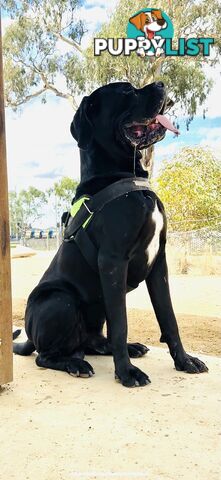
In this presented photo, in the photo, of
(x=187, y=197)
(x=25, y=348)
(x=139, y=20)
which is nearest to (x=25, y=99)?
(x=139, y=20)

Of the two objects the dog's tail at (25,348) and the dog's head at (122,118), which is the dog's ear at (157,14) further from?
the dog's tail at (25,348)

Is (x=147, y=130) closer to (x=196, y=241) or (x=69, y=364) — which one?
(x=69, y=364)

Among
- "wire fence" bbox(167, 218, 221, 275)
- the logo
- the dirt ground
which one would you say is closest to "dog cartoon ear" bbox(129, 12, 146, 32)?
the logo

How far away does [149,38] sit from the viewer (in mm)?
18531

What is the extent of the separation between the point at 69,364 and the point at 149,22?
18119 mm

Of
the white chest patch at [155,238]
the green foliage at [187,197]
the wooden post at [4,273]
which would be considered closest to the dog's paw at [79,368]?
the wooden post at [4,273]

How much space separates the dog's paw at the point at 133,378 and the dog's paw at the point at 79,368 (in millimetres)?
195

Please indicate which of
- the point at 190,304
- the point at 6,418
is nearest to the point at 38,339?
the point at 6,418

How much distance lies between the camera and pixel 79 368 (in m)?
2.62

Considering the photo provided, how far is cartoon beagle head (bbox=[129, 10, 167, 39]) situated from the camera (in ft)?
59.3

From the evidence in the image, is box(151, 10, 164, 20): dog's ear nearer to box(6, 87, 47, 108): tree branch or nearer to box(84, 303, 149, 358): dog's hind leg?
box(6, 87, 47, 108): tree branch

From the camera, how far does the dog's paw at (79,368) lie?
259 centimetres

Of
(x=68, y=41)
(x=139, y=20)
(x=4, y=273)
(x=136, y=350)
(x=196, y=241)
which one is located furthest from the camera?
(x=68, y=41)

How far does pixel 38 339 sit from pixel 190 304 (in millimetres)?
5257
